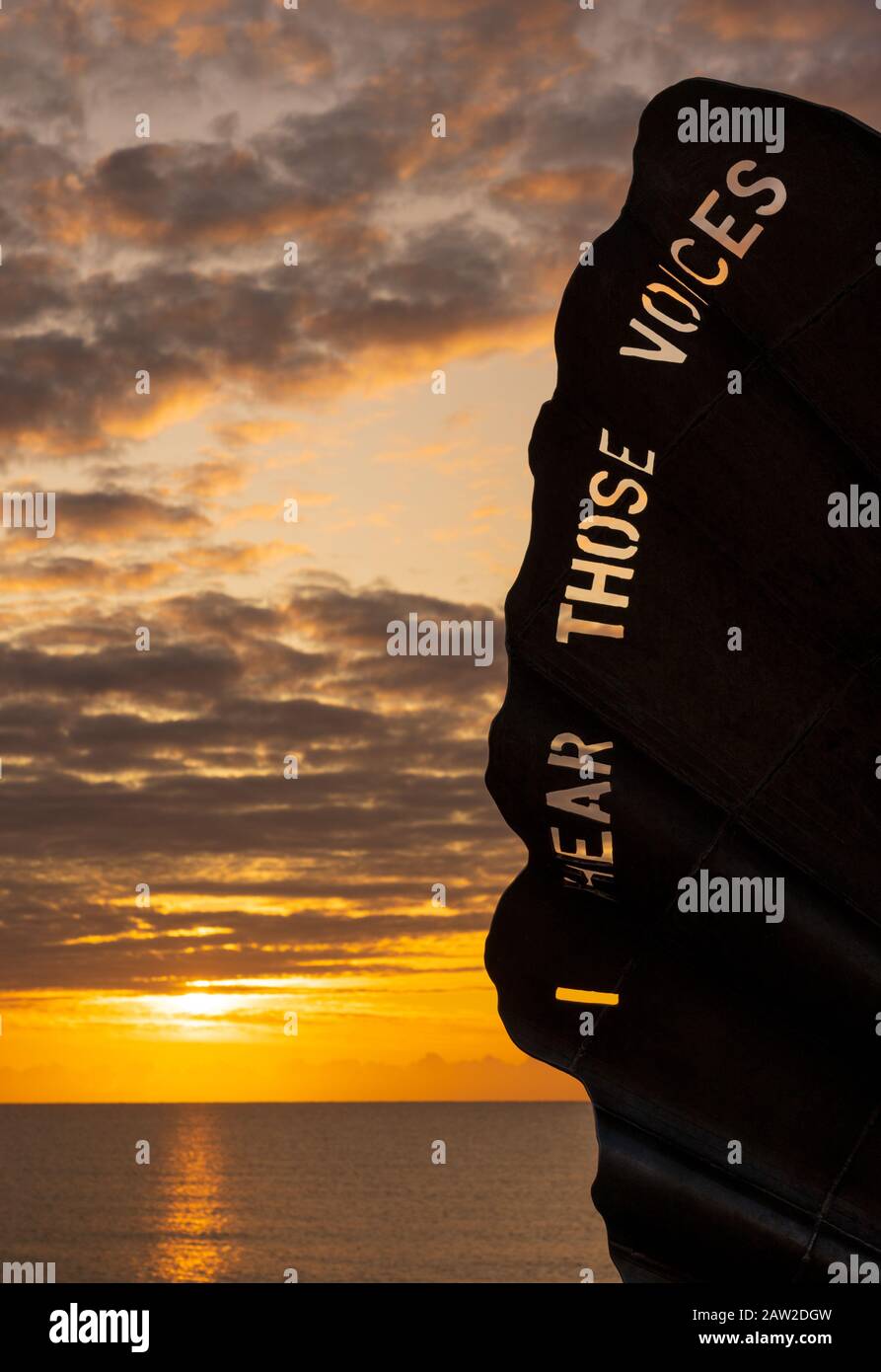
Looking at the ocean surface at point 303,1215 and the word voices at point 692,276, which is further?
the ocean surface at point 303,1215

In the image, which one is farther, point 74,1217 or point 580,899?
point 74,1217

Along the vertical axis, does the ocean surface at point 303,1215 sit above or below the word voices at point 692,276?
below

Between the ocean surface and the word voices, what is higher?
the word voices

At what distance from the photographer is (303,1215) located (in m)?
102

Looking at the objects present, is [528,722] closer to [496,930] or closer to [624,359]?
[496,930]

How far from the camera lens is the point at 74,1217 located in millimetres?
100125

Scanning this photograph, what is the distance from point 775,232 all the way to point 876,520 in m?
1.20

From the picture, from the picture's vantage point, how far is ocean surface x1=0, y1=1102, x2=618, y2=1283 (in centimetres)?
7850

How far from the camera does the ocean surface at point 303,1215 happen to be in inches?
3091

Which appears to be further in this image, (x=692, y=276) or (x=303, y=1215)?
(x=303, y=1215)

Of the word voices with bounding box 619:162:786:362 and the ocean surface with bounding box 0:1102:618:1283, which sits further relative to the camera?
the ocean surface with bounding box 0:1102:618:1283

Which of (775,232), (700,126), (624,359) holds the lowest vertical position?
(624,359)
